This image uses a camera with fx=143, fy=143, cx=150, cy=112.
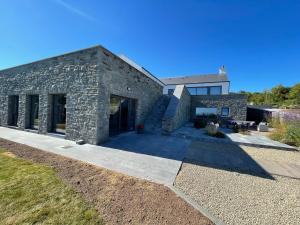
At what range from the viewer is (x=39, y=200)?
267cm

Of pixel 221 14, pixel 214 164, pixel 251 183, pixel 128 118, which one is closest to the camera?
pixel 251 183

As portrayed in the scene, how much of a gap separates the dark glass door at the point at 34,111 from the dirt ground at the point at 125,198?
6.18 metres

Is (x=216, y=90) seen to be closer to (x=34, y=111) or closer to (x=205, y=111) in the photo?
(x=205, y=111)

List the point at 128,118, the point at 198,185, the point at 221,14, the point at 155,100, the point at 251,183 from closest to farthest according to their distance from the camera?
the point at 198,185 < the point at 251,183 < the point at 221,14 < the point at 128,118 < the point at 155,100

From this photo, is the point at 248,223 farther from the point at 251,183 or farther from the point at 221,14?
the point at 221,14

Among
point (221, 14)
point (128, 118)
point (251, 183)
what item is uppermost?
point (221, 14)

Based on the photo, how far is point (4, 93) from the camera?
34.8 feet

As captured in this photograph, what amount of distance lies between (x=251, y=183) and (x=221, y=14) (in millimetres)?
10031

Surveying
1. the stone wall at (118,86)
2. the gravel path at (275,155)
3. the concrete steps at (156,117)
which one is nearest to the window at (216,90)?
the concrete steps at (156,117)

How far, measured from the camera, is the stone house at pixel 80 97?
6793 mm

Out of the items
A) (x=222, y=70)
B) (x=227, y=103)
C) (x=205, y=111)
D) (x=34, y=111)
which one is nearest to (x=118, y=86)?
(x=34, y=111)

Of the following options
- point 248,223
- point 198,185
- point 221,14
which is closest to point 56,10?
point 221,14

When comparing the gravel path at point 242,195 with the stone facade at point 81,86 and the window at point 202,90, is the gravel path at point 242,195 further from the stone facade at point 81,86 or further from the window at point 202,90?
the window at point 202,90

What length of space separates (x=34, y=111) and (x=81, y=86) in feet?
15.8
